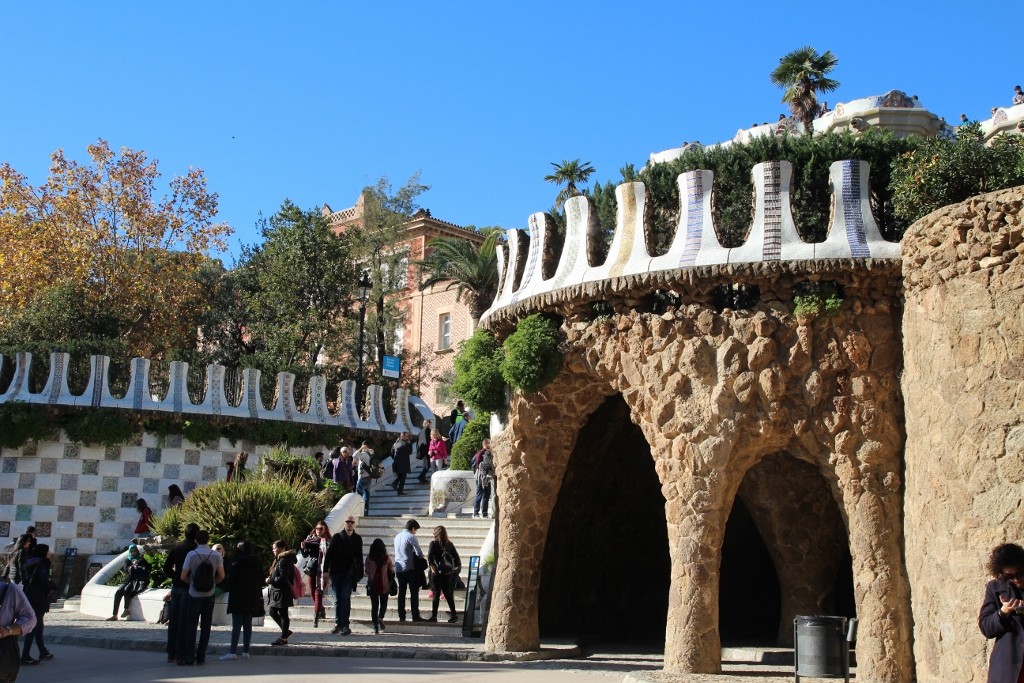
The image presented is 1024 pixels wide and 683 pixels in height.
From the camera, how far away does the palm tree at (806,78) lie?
2898cm

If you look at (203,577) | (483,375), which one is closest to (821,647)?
(483,375)

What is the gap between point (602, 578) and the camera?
16109 mm

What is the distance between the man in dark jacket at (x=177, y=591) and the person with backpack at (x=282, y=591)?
1.53 meters

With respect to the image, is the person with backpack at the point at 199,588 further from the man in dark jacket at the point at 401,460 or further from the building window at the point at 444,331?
the building window at the point at 444,331

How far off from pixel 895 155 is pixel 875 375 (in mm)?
2926

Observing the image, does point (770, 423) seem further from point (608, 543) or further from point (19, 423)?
point (19, 423)

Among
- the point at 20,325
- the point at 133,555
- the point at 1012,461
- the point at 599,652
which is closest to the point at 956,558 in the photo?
the point at 1012,461

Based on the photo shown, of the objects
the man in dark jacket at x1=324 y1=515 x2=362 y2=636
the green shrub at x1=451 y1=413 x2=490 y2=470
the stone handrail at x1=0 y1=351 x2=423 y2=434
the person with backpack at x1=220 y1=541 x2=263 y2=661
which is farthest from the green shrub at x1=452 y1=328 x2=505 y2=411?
the stone handrail at x1=0 y1=351 x2=423 y2=434

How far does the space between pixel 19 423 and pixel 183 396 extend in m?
3.46

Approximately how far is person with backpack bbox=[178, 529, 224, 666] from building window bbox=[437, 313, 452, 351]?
96.0ft

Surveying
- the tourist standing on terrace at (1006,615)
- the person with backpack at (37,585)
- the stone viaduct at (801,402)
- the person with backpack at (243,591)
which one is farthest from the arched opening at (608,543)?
the tourist standing on terrace at (1006,615)

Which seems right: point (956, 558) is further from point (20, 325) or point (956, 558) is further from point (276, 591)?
point (20, 325)

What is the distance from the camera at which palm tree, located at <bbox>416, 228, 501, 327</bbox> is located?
33000 millimetres

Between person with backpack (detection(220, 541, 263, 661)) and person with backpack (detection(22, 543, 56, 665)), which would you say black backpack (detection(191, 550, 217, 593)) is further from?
person with backpack (detection(22, 543, 56, 665))
